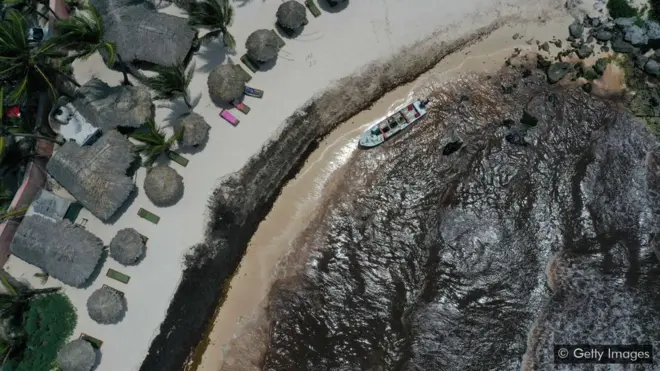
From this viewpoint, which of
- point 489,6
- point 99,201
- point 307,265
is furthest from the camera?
point 489,6

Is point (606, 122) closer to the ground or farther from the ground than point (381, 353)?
farther from the ground

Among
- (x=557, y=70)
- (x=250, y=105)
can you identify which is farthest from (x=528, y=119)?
(x=250, y=105)

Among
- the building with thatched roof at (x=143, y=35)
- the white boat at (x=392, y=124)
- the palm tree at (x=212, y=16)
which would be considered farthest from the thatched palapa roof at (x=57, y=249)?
the white boat at (x=392, y=124)

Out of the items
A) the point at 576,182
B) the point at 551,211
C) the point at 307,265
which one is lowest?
the point at 307,265

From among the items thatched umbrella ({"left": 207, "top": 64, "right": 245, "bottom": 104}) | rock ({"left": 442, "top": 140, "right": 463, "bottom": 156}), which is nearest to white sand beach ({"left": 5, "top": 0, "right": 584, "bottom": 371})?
thatched umbrella ({"left": 207, "top": 64, "right": 245, "bottom": 104})

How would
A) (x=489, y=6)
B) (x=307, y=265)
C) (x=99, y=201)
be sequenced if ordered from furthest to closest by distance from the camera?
(x=489, y=6) → (x=307, y=265) → (x=99, y=201)

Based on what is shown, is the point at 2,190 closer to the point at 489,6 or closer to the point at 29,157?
the point at 29,157

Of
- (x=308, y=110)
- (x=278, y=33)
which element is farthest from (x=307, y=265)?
(x=278, y=33)
